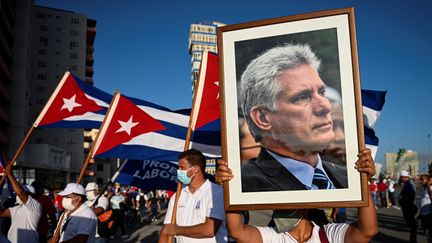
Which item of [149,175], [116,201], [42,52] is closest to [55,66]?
[42,52]

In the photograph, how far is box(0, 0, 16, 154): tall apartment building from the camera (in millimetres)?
48281

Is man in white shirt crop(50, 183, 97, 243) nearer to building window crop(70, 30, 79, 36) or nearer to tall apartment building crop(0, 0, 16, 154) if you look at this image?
tall apartment building crop(0, 0, 16, 154)

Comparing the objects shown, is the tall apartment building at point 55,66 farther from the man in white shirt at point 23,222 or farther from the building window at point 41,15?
the man in white shirt at point 23,222

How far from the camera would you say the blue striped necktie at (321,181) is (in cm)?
212

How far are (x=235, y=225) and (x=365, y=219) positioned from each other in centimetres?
72

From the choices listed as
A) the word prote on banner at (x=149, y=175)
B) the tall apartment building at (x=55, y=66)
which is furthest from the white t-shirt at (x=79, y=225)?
the tall apartment building at (x=55, y=66)

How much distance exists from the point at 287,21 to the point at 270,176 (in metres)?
0.86

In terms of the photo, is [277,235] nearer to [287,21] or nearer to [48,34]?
[287,21]

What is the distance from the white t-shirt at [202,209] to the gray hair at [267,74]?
1452 millimetres

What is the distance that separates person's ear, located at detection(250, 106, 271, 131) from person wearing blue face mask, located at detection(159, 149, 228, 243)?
1403 mm

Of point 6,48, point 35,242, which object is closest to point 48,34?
point 6,48

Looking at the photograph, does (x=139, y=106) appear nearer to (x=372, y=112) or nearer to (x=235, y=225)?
(x=372, y=112)

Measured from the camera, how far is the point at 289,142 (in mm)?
2219

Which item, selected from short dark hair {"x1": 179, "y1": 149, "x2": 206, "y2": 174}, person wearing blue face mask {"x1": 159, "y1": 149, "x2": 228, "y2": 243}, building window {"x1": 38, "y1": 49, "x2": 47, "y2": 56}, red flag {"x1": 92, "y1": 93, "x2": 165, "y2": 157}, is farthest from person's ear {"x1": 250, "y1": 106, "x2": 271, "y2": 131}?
building window {"x1": 38, "y1": 49, "x2": 47, "y2": 56}
